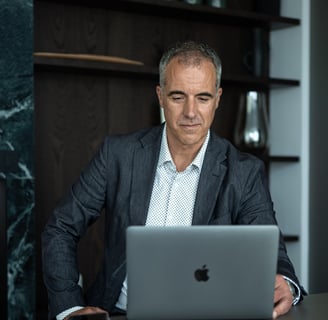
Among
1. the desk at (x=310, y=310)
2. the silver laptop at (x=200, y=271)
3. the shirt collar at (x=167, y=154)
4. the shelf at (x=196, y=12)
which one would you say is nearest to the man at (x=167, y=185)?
the shirt collar at (x=167, y=154)

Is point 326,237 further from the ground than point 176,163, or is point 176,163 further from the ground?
point 176,163

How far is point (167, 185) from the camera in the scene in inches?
99.7

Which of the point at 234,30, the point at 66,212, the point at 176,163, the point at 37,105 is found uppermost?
the point at 234,30

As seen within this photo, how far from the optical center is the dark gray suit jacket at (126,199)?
7.92ft

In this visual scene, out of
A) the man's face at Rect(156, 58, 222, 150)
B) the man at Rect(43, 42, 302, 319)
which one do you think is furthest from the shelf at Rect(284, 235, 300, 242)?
the man's face at Rect(156, 58, 222, 150)

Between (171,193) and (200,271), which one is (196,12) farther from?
(200,271)

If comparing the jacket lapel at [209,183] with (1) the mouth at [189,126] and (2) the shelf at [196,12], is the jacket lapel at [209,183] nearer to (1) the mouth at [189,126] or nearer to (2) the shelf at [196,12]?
(1) the mouth at [189,126]

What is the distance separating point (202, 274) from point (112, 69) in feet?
6.91

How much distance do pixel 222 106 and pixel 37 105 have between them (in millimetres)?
1141

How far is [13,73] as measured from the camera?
325 centimetres

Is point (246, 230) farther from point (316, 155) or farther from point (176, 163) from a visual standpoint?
point (316, 155)

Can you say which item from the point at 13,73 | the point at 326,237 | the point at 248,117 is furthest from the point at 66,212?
the point at 326,237

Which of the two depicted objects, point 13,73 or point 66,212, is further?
point 13,73

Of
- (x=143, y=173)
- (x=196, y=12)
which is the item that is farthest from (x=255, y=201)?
(x=196, y=12)
